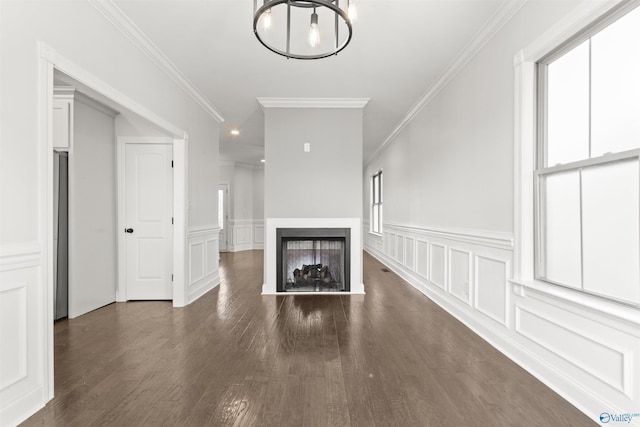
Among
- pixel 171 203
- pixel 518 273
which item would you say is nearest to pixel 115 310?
pixel 171 203

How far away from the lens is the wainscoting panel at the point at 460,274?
9.66 feet

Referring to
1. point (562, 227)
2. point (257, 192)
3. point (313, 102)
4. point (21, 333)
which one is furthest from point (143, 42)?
point (257, 192)

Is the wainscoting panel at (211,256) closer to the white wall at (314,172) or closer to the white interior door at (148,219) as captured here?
the white interior door at (148,219)

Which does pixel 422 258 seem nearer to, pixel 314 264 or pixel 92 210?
pixel 314 264

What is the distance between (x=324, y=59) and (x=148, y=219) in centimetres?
282

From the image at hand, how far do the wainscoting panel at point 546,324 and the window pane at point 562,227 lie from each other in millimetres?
125

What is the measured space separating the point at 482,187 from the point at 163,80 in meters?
3.31

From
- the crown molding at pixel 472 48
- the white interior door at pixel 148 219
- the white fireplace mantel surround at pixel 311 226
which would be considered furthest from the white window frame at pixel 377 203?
the white interior door at pixel 148 219

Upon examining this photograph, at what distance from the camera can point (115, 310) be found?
343 centimetres

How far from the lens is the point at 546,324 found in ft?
6.43

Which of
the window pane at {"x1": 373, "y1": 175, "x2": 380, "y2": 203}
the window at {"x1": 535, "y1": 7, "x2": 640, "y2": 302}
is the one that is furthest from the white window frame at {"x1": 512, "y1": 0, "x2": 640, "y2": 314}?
the window pane at {"x1": 373, "y1": 175, "x2": 380, "y2": 203}

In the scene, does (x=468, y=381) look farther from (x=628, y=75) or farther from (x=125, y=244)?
(x=125, y=244)

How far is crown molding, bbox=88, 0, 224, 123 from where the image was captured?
2248 millimetres

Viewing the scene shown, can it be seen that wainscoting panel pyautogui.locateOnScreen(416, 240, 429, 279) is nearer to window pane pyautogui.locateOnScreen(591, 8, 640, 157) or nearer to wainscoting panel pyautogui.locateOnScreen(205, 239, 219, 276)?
window pane pyautogui.locateOnScreen(591, 8, 640, 157)
